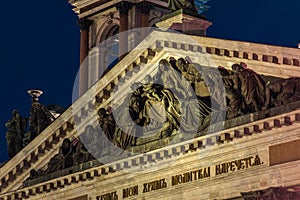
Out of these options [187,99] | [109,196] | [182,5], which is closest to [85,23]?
[109,196]

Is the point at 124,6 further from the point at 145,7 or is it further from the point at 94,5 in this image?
the point at 94,5

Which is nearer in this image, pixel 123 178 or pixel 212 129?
pixel 212 129

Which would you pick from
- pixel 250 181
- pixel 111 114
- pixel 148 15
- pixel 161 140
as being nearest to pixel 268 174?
pixel 250 181

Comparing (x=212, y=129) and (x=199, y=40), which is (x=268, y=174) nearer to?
(x=212, y=129)

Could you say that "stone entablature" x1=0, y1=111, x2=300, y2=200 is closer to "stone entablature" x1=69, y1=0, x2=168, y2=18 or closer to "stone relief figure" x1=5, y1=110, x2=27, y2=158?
"stone relief figure" x1=5, y1=110, x2=27, y2=158

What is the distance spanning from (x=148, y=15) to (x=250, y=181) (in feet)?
60.6

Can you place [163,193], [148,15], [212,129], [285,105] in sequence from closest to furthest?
[285,105] → [212,129] → [163,193] → [148,15]

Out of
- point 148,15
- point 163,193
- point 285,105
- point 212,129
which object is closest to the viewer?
point 285,105

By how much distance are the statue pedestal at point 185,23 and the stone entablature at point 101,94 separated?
36 cm

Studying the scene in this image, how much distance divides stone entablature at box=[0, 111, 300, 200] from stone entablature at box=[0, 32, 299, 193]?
16.4 inches

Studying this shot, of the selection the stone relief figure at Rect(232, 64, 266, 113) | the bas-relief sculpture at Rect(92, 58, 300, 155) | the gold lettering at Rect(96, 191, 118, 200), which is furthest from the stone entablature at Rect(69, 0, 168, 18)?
the stone relief figure at Rect(232, 64, 266, 113)

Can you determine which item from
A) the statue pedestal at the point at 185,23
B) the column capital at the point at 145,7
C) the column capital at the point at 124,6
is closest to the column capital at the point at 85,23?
the column capital at the point at 124,6

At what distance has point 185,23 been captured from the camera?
36.0 m

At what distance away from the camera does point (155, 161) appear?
120 feet
